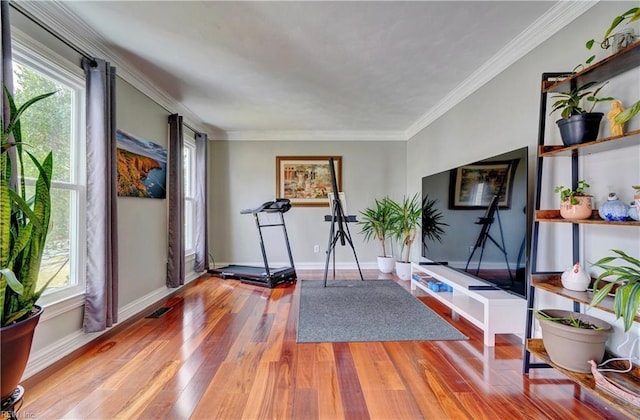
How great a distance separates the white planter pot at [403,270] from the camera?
4.17 meters

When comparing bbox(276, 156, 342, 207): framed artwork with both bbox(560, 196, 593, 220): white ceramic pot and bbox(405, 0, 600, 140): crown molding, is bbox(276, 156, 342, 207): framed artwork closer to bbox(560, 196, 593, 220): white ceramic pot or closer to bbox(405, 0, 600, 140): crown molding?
bbox(405, 0, 600, 140): crown molding

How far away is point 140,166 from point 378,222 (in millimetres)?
3296

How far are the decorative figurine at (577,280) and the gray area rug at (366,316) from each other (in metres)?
→ 0.97

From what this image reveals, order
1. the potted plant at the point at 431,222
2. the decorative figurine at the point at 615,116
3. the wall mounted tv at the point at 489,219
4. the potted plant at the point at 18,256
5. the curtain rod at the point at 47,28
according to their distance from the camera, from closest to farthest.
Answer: the potted plant at the point at 18,256, the decorative figurine at the point at 615,116, the curtain rod at the point at 47,28, the wall mounted tv at the point at 489,219, the potted plant at the point at 431,222

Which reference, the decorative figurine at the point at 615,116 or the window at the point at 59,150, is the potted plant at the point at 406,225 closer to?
the decorative figurine at the point at 615,116

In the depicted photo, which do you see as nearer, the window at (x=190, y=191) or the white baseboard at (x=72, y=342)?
the white baseboard at (x=72, y=342)

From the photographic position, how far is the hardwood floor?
4.86 feet

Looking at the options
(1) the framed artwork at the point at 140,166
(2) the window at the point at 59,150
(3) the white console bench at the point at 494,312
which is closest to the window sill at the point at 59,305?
(2) the window at the point at 59,150

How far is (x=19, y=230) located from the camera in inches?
50.9

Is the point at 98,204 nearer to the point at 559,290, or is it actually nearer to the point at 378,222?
the point at 559,290

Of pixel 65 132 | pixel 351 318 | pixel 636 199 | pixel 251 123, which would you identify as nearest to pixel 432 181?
pixel 351 318

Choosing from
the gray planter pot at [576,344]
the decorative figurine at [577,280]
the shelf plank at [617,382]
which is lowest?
the shelf plank at [617,382]

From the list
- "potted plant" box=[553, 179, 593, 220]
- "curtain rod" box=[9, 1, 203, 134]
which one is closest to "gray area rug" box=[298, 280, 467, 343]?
"potted plant" box=[553, 179, 593, 220]

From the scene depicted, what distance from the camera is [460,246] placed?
2.75 meters
